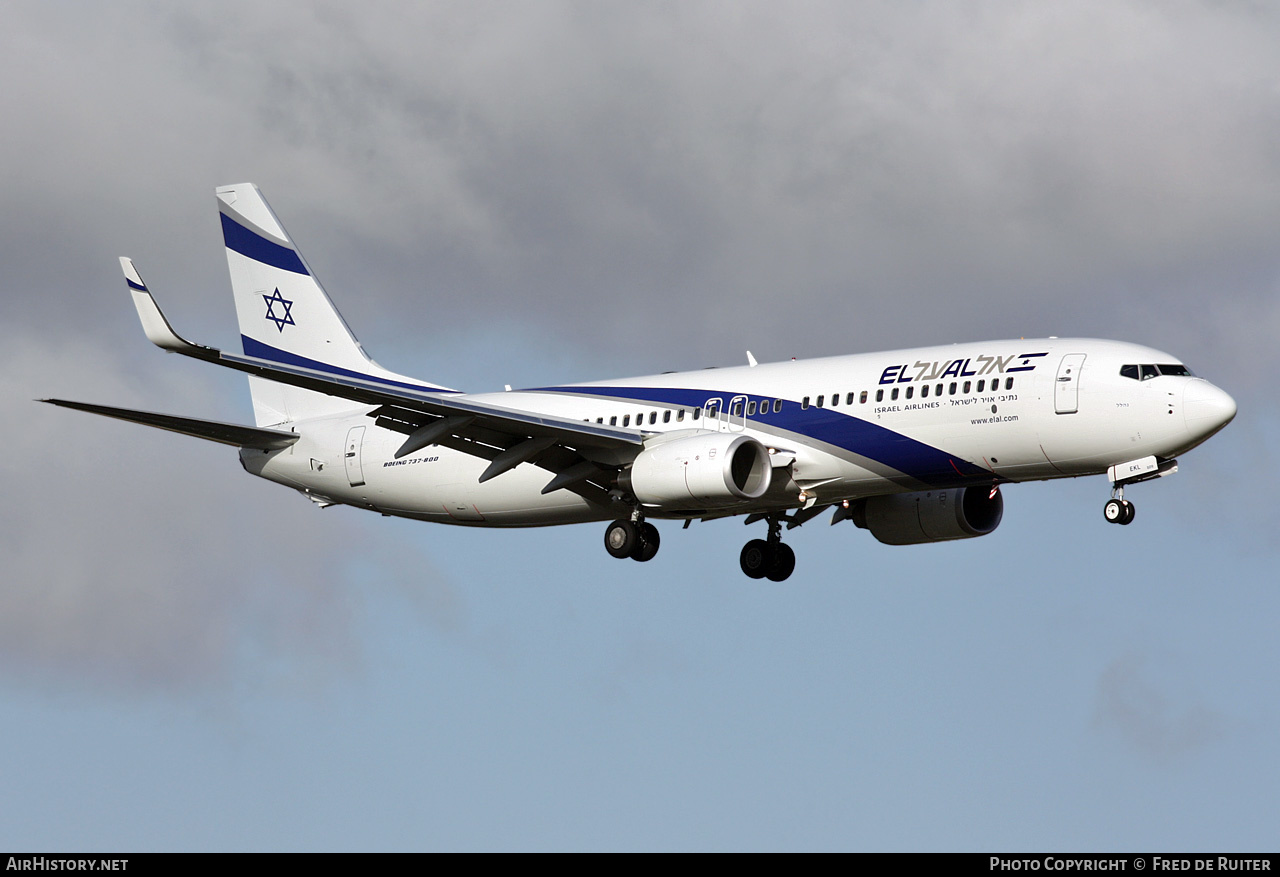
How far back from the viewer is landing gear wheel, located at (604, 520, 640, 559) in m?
46.3

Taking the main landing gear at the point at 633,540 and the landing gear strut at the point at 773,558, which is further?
the landing gear strut at the point at 773,558

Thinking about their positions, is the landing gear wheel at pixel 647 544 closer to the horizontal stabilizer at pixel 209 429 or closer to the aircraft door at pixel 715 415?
the aircraft door at pixel 715 415

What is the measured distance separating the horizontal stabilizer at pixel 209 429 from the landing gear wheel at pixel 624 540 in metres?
11.2

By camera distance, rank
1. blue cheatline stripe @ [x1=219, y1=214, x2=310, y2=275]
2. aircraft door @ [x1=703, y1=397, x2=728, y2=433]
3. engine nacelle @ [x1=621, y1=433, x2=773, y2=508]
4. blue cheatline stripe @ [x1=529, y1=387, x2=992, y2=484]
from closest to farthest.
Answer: blue cheatline stripe @ [x1=529, y1=387, x2=992, y2=484], engine nacelle @ [x1=621, y1=433, x2=773, y2=508], aircraft door @ [x1=703, y1=397, x2=728, y2=433], blue cheatline stripe @ [x1=219, y1=214, x2=310, y2=275]

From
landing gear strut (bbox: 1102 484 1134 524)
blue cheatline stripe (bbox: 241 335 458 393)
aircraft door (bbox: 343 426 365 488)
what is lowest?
landing gear strut (bbox: 1102 484 1134 524)

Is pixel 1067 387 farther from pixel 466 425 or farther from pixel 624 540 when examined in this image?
pixel 466 425

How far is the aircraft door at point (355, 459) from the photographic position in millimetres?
51031

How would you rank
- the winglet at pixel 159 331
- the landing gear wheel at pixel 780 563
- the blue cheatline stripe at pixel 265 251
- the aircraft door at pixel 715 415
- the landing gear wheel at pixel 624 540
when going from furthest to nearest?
the blue cheatline stripe at pixel 265 251 → the landing gear wheel at pixel 780 563 → the landing gear wheel at pixel 624 540 → the aircraft door at pixel 715 415 → the winglet at pixel 159 331

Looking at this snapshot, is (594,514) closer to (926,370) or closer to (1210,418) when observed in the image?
(926,370)

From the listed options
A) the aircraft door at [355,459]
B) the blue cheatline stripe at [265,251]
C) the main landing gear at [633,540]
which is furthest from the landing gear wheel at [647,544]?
the blue cheatline stripe at [265,251]

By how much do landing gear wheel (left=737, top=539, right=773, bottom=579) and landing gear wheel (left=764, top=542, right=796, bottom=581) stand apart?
0.12 m

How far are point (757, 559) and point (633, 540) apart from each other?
5.35 m

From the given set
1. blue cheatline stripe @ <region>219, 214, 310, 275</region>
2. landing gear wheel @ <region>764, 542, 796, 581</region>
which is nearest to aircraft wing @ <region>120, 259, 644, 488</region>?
landing gear wheel @ <region>764, 542, 796, 581</region>

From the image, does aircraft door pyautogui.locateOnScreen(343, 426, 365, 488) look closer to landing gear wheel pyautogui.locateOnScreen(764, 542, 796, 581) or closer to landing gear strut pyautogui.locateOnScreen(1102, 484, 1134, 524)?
landing gear wheel pyautogui.locateOnScreen(764, 542, 796, 581)
